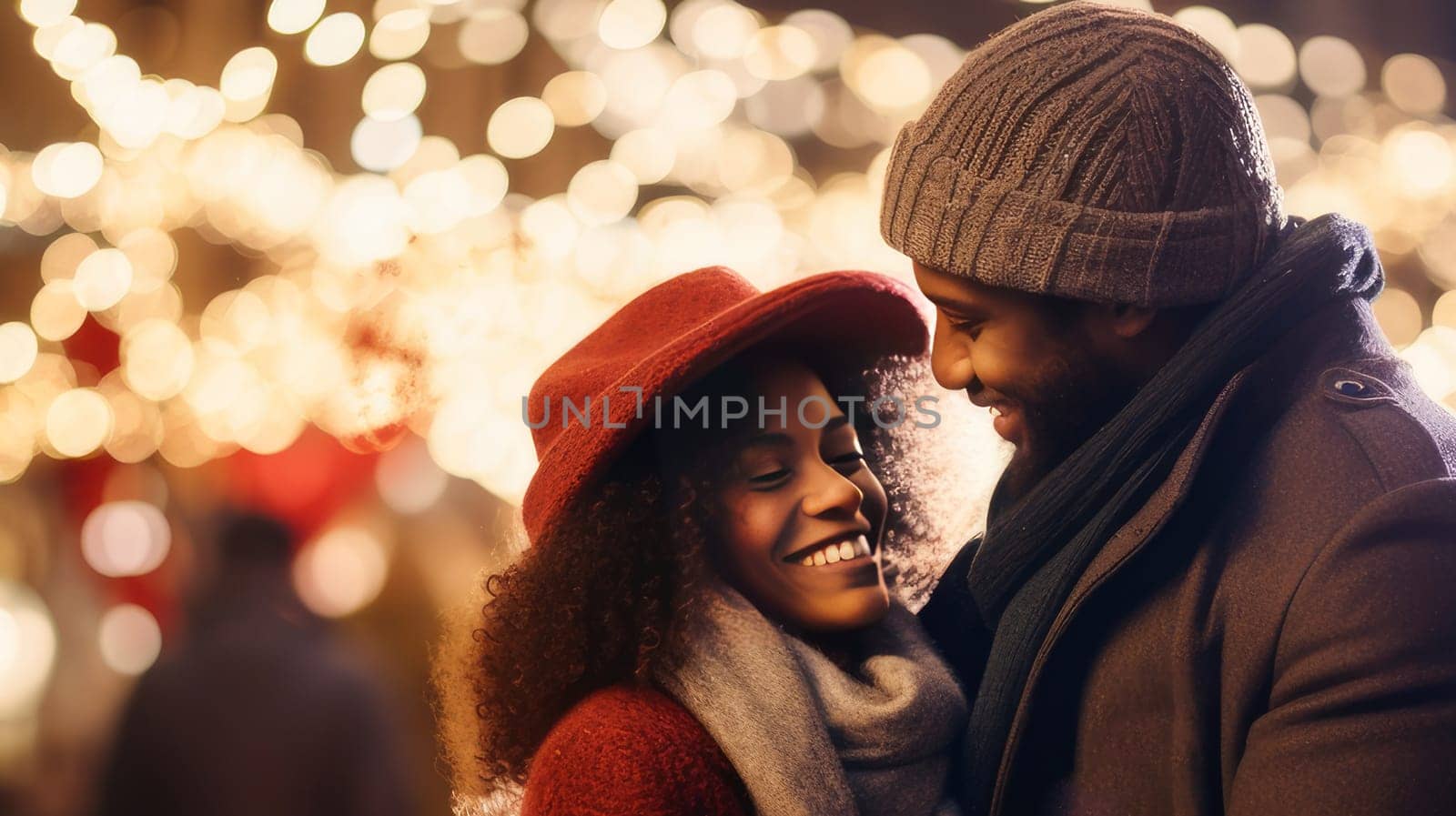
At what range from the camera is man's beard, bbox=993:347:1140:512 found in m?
1.15

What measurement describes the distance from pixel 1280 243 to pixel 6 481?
10.3 feet

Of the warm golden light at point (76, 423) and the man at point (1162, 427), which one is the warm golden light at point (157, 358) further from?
the man at point (1162, 427)

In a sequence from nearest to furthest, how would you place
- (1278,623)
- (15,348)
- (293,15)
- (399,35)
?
(1278,623) < (293,15) < (399,35) < (15,348)

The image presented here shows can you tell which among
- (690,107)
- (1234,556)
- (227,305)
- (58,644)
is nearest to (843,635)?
(1234,556)

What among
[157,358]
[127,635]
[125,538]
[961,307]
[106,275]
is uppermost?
[961,307]

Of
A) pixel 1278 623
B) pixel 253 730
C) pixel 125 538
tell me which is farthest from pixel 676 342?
pixel 125 538

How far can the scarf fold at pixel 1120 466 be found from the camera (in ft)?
3.52

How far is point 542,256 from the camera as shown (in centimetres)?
279

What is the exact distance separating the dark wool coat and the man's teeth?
23 cm

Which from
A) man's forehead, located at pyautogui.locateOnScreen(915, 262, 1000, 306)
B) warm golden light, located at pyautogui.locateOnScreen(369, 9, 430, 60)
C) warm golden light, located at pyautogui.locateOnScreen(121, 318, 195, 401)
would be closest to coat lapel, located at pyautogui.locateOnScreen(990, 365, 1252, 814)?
man's forehead, located at pyautogui.locateOnScreen(915, 262, 1000, 306)

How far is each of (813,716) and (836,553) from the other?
0.18 m

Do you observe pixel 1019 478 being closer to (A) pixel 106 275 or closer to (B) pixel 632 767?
(B) pixel 632 767

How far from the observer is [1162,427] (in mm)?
1092

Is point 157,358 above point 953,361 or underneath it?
underneath
